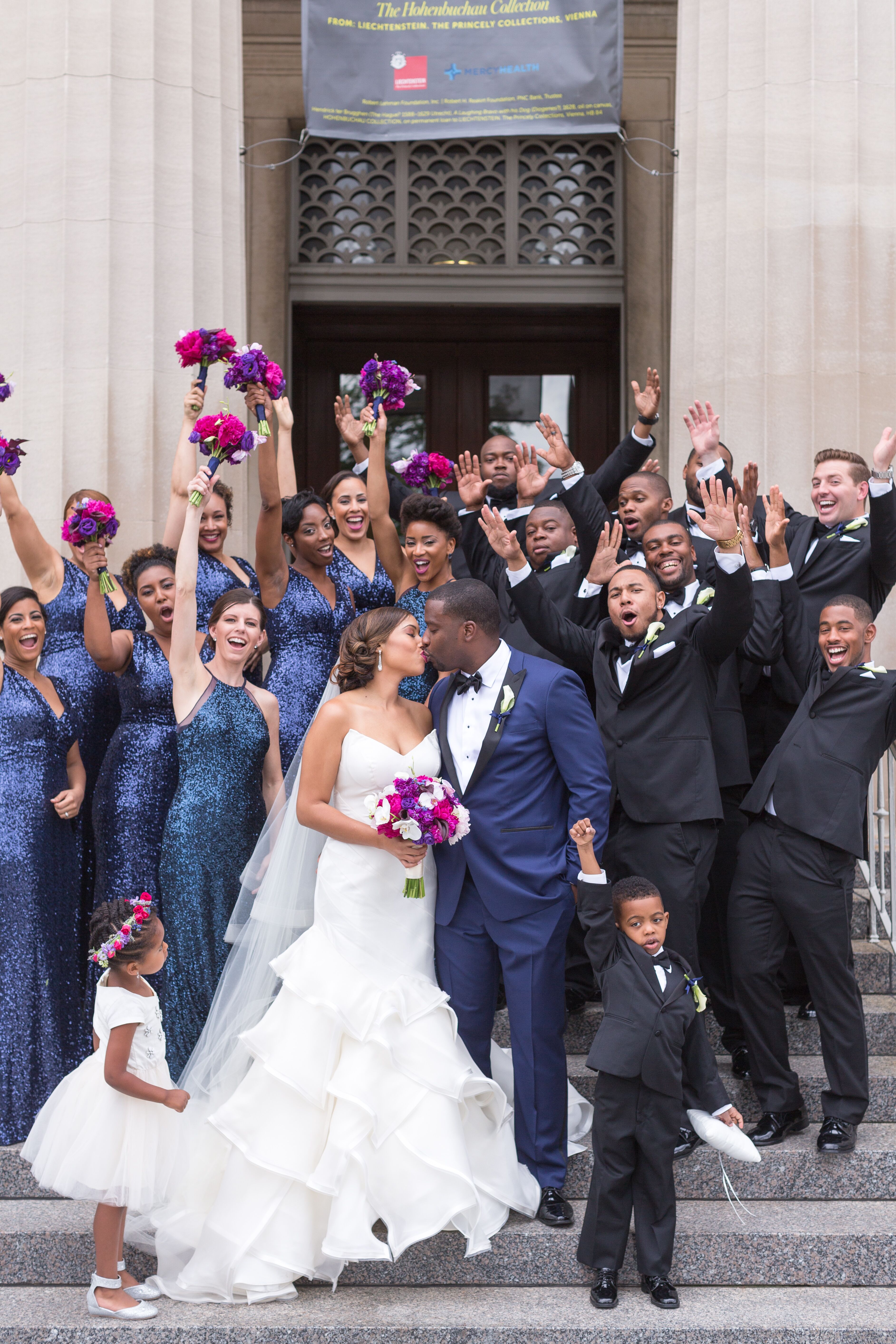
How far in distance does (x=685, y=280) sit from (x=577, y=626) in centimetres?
355

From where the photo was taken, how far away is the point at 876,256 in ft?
26.4

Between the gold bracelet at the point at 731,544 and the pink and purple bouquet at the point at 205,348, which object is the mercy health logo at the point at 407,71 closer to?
the pink and purple bouquet at the point at 205,348

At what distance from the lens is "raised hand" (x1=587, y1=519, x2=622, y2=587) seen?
5.86 metres

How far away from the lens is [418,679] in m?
6.18

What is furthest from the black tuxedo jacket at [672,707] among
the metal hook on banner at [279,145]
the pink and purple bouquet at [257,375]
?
the metal hook on banner at [279,145]

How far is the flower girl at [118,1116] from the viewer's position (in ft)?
14.2

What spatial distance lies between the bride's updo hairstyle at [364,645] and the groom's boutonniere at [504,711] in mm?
473

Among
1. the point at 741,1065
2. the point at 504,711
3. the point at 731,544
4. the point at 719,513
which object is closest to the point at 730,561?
the point at 731,544

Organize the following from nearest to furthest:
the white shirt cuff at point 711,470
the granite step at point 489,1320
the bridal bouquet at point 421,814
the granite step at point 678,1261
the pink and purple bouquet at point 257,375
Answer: the granite step at point 489,1320 → the bridal bouquet at point 421,814 → the granite step at point 678,1261 → the pink and purple bouquet at point 257,375 → the white shirt cuff at point 711,470

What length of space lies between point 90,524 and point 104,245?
3.00 m

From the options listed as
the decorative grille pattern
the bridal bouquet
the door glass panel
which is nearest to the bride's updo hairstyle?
the bridal bouquet

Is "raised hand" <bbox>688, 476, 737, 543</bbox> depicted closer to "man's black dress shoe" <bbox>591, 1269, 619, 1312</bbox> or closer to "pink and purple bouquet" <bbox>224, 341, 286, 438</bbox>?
"pink and purple bouquet" <bbox>224, 341, 286, 438</bbox>

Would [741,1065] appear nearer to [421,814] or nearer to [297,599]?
[421,814]

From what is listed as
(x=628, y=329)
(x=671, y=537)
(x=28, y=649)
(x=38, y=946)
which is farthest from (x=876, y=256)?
(x=38, y=946)
